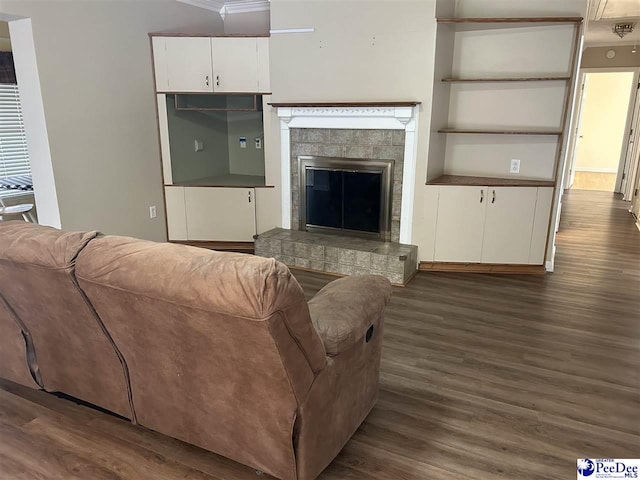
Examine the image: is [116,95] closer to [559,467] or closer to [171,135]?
[171,135]

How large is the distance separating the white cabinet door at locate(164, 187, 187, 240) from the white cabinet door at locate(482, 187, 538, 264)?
3.12 meters

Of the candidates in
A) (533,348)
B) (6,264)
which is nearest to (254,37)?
(6,264)

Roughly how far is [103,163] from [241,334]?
3.46m

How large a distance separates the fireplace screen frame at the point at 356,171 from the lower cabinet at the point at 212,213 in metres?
0.58

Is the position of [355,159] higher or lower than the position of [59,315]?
higher

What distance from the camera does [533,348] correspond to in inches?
120

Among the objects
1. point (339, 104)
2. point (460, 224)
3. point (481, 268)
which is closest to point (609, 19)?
point (460, 224)

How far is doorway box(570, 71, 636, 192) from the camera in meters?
10.5

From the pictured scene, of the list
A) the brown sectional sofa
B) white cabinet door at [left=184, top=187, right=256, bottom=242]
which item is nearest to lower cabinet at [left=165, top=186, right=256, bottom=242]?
white cabinet door at [left=184, top=187, right=256, bottom=242]

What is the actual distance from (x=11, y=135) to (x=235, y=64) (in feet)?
9.75

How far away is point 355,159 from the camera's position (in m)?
4.49

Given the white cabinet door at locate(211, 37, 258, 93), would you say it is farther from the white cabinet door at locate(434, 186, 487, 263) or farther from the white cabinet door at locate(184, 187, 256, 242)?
the white cabinet door at locate(434, 186, 487, 263)

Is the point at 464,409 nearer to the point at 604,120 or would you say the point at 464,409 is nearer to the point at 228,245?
the point at 228,245

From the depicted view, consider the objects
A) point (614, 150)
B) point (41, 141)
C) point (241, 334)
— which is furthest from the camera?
point (614, 150)
